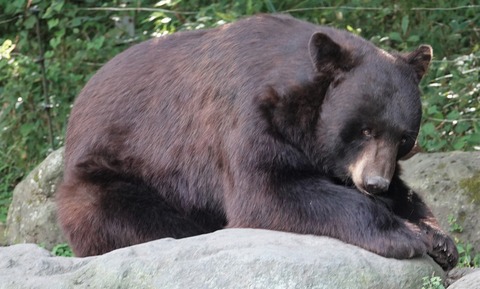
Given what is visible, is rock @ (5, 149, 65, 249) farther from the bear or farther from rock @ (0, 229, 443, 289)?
rock @ (0, 229, 443, 289)

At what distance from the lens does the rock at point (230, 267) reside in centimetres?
468

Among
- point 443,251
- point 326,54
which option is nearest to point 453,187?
point 443,251

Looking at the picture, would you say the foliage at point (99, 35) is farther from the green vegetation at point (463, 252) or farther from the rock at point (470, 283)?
the rock at point (470, 283)

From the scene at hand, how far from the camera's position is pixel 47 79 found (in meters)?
10.4

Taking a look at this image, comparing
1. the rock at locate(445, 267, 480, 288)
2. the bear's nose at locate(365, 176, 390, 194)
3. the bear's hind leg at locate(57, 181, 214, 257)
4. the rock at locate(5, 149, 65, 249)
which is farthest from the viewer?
the rock at locate(5, 149, 65, 249)

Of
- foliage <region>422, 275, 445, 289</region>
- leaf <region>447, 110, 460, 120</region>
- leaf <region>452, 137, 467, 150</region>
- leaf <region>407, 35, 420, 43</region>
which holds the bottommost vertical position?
leaf <region>452, 137, 467, 150</region>

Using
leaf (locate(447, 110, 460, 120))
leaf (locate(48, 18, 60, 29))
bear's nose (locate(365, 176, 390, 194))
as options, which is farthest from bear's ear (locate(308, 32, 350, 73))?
leaf (locate(48, 18, 60, 29))

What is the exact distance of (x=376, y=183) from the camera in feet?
17.6

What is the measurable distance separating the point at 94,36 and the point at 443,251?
245 inches

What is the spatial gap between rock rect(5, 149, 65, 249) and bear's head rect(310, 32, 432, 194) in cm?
328

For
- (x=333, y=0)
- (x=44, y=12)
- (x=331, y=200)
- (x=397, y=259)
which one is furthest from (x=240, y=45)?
(x=44, y=12)

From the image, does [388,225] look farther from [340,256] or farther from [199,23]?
[199,23]

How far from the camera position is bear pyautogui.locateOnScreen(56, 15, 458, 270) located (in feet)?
18.0

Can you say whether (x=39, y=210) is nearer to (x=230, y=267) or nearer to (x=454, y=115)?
(x=454, y=115)
